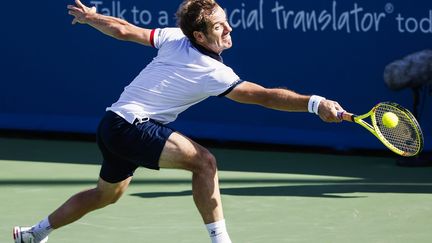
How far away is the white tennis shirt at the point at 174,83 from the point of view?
5559 millimetres

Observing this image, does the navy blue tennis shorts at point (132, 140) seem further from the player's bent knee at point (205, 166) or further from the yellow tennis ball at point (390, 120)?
the yellow tennis ball at point (390, 120)

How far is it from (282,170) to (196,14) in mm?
3406

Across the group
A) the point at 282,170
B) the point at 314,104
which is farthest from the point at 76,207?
the point at 282,170

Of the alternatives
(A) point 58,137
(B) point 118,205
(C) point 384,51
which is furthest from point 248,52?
(B) point 118,205

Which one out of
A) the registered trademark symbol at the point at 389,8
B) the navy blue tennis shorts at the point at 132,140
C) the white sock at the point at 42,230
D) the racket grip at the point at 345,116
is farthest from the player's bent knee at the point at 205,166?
the registered trademark symbol at the point at 389,8

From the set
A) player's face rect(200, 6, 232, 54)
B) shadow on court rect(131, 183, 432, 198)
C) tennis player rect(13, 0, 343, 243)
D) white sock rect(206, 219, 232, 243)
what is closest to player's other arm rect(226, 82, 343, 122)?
tennis player rect(13, 0, 343, 243)

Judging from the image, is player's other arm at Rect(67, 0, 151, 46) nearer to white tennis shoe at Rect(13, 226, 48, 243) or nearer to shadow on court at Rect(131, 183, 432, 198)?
white tennis shoe at Rect(13, 226, 48, 243)

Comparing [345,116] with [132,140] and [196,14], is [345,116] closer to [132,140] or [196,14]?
[196,14]

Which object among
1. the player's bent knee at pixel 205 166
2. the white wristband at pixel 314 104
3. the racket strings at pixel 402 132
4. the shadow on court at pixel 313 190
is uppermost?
the white wristband at pixel 314 104

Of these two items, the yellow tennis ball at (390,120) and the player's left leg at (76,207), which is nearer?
the yellow tennis ball at (390,120)

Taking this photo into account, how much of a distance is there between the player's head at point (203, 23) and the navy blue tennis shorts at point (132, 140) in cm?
47

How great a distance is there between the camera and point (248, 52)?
9.74 meters

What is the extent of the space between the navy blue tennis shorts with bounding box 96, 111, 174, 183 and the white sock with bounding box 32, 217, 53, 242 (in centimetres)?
57

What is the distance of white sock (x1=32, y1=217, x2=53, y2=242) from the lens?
608cm
